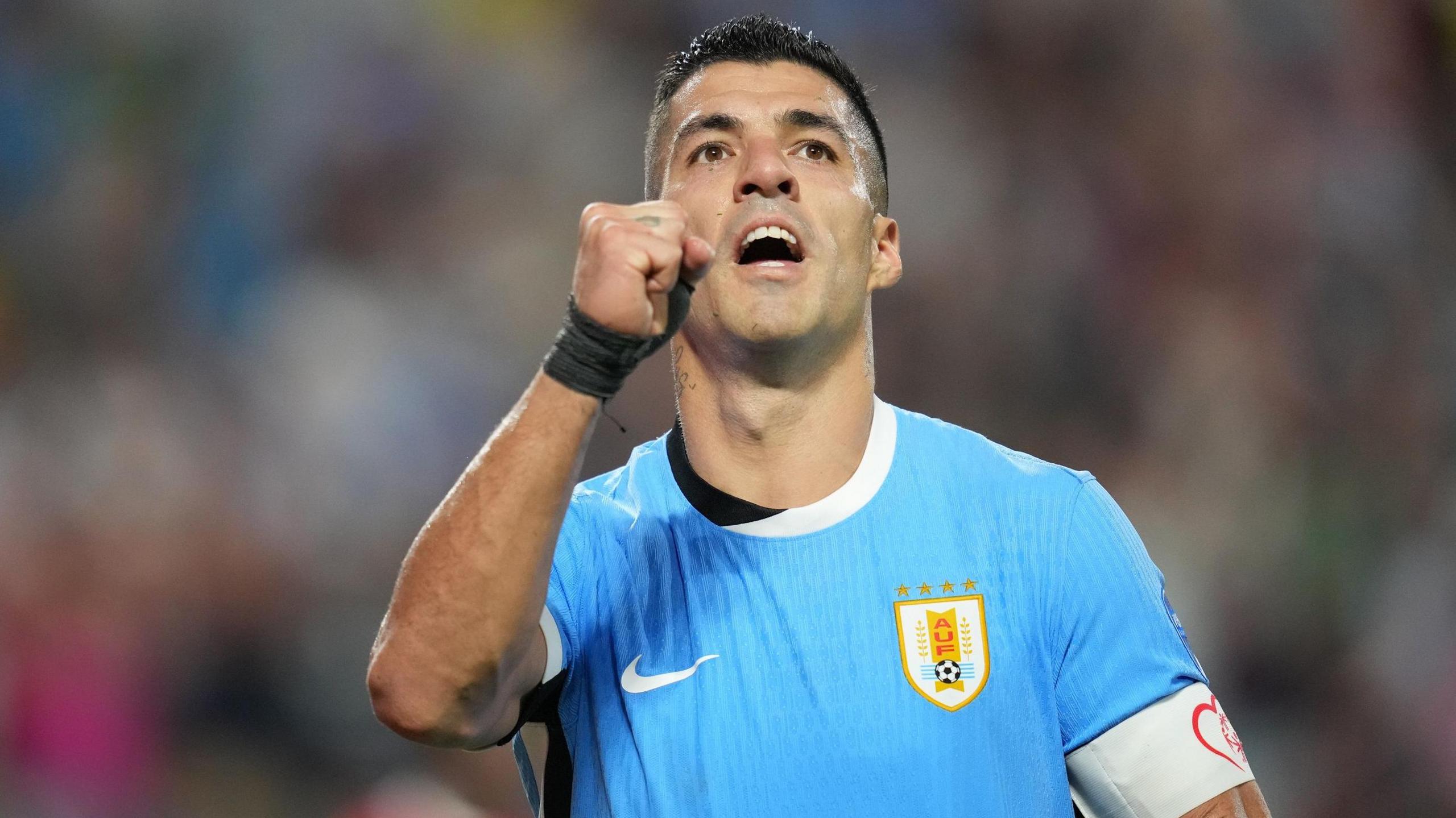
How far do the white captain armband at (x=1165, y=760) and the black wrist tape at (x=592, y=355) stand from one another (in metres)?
1.07

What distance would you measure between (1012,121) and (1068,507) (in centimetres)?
396

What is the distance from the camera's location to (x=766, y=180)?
2.55 meters

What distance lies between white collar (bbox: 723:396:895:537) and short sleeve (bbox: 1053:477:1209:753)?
38 centimetres

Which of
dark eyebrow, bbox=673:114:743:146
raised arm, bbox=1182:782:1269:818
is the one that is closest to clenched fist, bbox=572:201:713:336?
dark eyebrow, bbox=673:114:743:146

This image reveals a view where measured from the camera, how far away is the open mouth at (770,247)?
8.32 ft

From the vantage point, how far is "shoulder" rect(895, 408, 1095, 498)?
→ 2428 mm

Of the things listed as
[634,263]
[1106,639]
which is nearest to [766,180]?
[634,263]

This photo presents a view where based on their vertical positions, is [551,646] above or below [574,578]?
below

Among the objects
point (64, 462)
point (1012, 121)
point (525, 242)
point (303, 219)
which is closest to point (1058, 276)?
point (1012, 121)

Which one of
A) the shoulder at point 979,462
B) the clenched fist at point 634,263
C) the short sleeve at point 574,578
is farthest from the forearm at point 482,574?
the shoulder at point 979,462

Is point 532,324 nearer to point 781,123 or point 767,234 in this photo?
point 781,123

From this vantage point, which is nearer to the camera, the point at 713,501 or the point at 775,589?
the point at 775,589

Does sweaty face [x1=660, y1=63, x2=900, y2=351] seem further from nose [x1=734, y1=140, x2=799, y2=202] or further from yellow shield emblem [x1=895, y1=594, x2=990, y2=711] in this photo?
yellow shield emblem [x1=895, y1=594, x2=990, y2=711]

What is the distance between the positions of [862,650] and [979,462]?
483 millimetres
